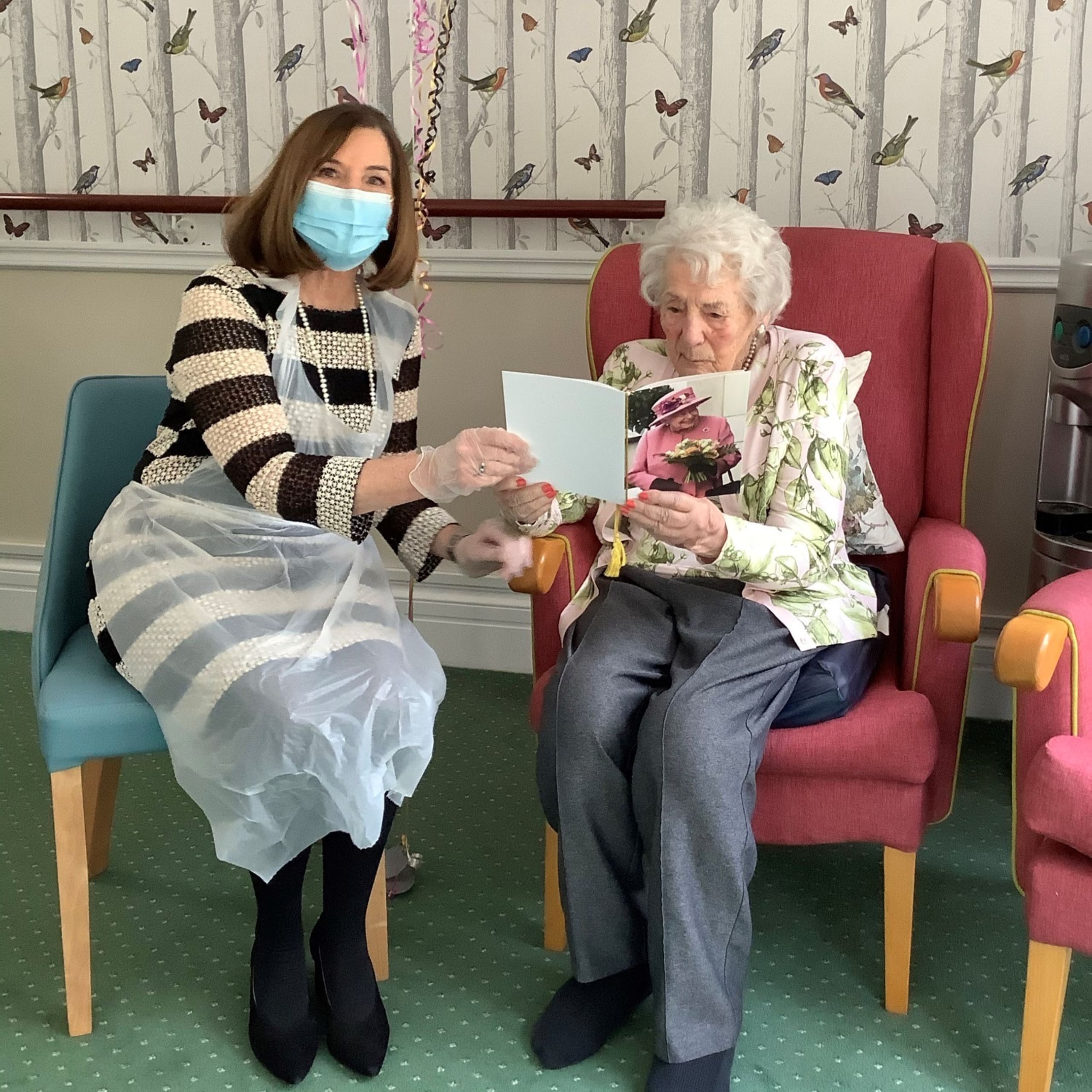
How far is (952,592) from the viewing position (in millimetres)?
1581

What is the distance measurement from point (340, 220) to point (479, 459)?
398 mm

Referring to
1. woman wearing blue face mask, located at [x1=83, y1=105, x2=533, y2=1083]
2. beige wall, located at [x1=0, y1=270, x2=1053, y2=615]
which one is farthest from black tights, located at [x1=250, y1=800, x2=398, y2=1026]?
beige wall, located at [x1=0, y1=270, x2=1053, y2=615]

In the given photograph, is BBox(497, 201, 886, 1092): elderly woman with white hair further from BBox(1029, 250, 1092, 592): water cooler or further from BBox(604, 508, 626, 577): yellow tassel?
BBox(1029, 250, 1092, 592): water cooler

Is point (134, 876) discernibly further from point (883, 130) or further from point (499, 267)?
point (883, 130)

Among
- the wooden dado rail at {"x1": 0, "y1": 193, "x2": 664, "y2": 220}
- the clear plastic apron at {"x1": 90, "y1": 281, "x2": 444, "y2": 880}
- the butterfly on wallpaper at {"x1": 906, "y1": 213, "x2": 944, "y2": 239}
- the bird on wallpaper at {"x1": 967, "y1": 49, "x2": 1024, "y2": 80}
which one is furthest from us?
the wooden dado rail at {"x1": 0, "y1": 193, "x2": 664, "y2": 220}

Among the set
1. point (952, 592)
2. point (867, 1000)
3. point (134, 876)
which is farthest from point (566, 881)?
point (134, 876)

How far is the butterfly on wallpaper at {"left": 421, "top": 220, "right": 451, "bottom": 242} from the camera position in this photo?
2660 millimetres

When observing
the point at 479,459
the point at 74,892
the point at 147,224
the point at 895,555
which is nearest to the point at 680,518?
the point at 479,459

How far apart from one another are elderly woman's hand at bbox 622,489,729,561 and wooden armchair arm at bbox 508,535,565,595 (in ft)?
0.78

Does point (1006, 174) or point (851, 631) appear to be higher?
point (1006, 174)

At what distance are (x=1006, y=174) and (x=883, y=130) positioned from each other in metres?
0.24

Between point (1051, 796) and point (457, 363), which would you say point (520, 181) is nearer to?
point (457, 363)

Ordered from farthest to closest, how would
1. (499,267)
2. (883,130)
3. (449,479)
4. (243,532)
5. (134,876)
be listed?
1. (499,267)
2. (883,130)
3. (134,876)
4. (243,532)
5. (449,479)

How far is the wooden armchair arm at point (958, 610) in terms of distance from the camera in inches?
61.7
